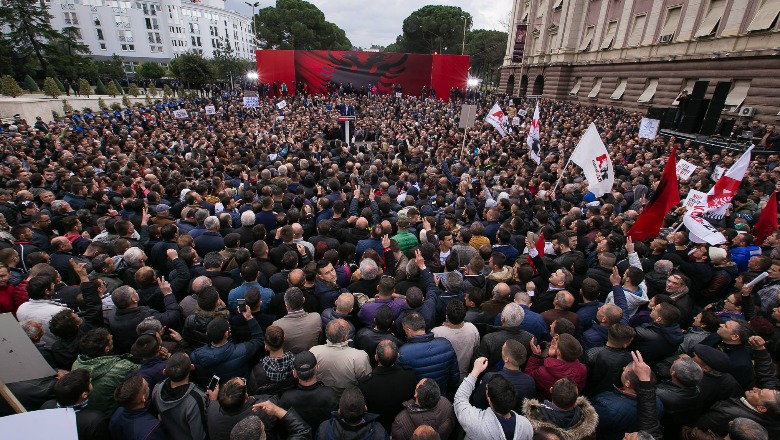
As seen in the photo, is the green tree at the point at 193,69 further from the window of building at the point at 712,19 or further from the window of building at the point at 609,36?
the window of building at the point at 712,19

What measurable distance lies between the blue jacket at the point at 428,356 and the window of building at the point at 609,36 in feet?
113

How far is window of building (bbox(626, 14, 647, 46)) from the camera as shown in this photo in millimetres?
26223

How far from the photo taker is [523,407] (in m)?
2.77

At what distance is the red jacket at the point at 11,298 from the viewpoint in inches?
159

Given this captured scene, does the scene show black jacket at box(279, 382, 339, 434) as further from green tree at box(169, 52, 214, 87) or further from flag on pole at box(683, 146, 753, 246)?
green tree at box(169, 52, 214, 87)

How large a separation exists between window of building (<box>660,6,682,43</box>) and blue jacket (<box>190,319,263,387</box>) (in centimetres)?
3006

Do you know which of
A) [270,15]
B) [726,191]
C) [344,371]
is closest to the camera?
[344,371]

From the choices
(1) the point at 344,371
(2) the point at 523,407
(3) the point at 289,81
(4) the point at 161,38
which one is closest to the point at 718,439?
(2) the point at 523,407

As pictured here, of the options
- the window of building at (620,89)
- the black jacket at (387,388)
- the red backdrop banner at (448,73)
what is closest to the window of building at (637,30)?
the window of building at (620,89)

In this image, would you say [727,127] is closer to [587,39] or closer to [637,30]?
[637,30]

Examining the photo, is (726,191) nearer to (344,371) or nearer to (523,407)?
(523,407)

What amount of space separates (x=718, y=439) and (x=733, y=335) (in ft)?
3.70

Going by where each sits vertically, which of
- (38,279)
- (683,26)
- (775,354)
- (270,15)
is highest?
(270,15)

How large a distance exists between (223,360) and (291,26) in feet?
263
